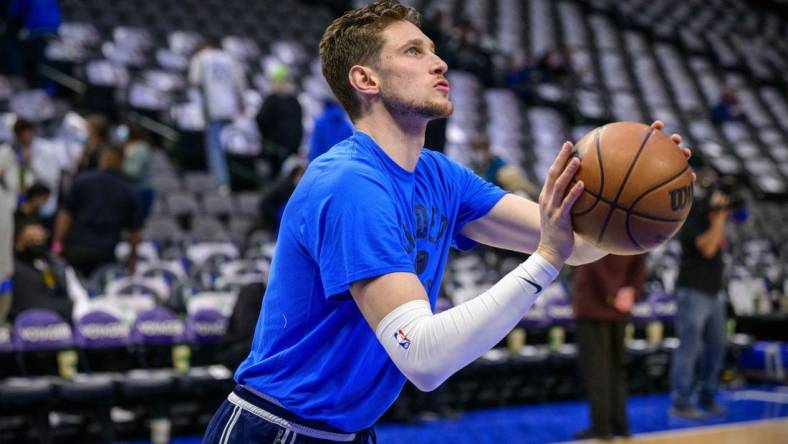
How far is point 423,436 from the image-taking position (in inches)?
266

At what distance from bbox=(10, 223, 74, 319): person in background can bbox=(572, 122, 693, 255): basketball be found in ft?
16.5

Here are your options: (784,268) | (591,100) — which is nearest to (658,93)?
(591,100)

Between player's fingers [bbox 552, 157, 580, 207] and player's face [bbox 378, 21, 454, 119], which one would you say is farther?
player's face [bbox 378, 21, 454, 119]

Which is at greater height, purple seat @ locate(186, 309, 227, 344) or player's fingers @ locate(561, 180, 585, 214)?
player's fingers @ locate(561, 180, 585, 214)

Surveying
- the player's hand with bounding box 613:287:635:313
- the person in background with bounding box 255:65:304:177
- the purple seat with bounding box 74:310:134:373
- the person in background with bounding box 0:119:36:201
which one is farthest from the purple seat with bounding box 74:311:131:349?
the person in background with bounding box 255:65:304:177

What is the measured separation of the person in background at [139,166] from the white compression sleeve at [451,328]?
6.72 meters

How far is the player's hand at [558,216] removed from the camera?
1997 millimetres

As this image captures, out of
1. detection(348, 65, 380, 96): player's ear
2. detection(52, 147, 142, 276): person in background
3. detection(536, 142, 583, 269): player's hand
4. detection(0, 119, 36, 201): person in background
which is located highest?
detection(348, 65, 380, 96): player's ear

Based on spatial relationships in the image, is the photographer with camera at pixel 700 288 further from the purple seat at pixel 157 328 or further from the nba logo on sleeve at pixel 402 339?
the nba logo on sleeve at pixel 402 339

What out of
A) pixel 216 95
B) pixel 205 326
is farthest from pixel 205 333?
pixel 216 95

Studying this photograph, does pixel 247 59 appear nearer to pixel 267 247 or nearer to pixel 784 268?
pixel 267 247

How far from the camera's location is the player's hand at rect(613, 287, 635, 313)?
657cm

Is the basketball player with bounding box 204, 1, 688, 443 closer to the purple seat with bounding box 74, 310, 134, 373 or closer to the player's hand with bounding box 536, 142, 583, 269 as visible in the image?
the player's hand with bounding box 536, 142, 583, 269

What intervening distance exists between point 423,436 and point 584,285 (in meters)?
1.51
